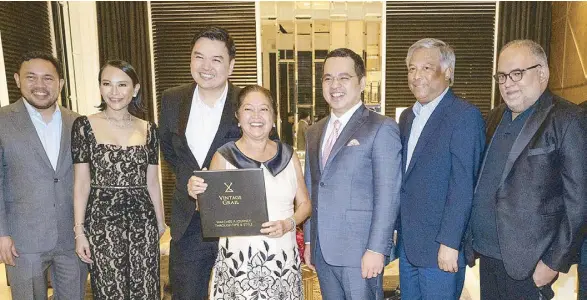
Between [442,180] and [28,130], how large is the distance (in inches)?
92.2

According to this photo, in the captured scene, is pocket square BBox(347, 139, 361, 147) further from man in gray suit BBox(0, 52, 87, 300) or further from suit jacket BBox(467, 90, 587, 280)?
man in gray suit BBox(0, 52, 87, 300)

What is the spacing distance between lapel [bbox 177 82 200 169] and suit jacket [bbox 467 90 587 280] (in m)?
1.63

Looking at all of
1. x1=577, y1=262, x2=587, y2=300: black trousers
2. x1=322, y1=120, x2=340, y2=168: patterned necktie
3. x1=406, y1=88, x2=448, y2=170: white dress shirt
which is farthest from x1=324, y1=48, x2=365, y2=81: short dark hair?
x1=577, y1=262, x2=587, y2=300: black trousers

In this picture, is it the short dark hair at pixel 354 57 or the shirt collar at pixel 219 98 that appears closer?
the short dark hair at pixel 354 57

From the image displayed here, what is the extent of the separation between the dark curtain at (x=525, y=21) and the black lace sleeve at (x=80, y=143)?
5.22m

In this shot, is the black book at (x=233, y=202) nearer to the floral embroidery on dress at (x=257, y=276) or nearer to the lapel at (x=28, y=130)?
the floral embroidery on dress at (x=257, y=276)

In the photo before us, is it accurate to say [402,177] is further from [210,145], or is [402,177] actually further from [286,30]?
[286,30]

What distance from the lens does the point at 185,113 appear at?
2369 millimetres

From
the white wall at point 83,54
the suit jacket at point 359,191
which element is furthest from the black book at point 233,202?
the white wall at point 83,54

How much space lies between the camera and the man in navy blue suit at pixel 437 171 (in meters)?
1.93

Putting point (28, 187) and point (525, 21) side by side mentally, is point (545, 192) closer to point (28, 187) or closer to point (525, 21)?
point (28, 187)

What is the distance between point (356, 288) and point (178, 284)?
41.9 inches

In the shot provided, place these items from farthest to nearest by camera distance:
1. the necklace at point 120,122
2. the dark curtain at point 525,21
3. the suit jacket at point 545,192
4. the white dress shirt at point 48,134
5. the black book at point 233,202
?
1. the dark curtain at point 525,21
2. the white dress shirt at point 48,134
3. the necklace at point 120,122
4. the black book at point 233,202
5. the suit jacket at point 545,192

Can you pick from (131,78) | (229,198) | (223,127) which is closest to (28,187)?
(131,78)
